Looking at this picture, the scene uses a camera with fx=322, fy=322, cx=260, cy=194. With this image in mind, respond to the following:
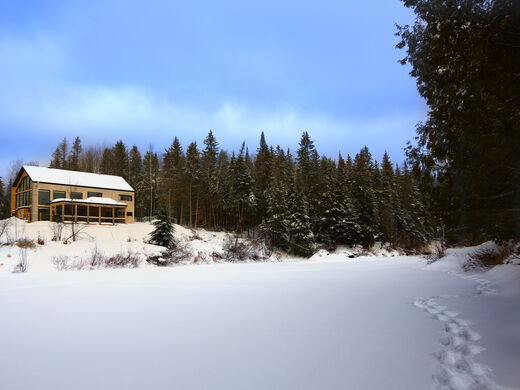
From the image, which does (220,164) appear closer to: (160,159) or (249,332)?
(160,159)

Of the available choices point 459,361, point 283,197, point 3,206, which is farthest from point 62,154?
point 459,361

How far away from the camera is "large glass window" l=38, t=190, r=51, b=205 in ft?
105

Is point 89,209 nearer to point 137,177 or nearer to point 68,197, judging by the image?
point 68,197

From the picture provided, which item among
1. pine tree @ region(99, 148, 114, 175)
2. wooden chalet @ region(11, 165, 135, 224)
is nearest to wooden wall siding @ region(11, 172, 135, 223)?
wooden chalet @ region(11, 165, 135, 224)

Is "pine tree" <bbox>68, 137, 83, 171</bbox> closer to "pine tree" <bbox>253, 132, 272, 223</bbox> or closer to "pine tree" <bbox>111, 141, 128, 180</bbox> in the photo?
"pine tree" <bbox>111, 141, 128, 180</bbox>

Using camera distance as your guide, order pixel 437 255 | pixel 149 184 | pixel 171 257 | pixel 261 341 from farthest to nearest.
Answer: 1. pixel 149 184
2. pixel 171 257
3. pixel 437 255
4. pixel 261 341

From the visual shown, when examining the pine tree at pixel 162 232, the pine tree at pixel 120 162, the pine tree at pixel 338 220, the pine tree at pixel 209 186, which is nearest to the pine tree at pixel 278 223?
the pine tree at pixel 338 220

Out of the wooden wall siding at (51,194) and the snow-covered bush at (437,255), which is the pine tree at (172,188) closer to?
the wooden wall siding at (51,194)

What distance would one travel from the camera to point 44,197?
32344mm

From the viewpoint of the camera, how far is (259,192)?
4144cm

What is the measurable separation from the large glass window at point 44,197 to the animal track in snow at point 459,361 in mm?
36728

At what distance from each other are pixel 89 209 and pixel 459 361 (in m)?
38.1

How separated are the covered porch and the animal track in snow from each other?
31.8 meters

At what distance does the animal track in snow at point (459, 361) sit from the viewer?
2.34 m
